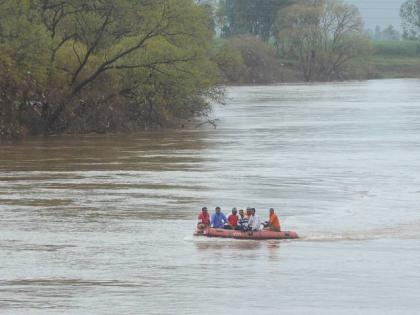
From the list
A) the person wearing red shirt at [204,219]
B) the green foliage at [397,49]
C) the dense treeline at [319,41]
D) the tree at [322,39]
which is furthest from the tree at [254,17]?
the person wearing red shirt at [204,219]

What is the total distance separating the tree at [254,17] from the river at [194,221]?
342ft

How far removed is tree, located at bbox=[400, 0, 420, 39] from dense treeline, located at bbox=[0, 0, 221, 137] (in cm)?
12830

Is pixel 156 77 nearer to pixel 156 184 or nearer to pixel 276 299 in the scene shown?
pixel 156 184

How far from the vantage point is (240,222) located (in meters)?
30.0

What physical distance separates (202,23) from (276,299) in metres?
40.2

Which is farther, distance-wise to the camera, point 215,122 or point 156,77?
point 215,122

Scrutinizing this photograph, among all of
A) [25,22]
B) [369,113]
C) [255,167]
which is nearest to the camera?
[255,167]

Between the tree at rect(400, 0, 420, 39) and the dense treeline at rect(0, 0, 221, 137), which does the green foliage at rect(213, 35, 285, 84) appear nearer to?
the tree at rect(400, 0, 420, 39)

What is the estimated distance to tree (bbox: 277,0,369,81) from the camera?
145125 millimetres

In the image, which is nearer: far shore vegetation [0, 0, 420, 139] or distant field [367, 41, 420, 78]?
far shore vegetation [0, 0, 420, 139]

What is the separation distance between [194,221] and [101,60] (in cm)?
3024

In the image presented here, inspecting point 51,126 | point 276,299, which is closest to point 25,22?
point 51,126

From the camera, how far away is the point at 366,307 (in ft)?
73.9

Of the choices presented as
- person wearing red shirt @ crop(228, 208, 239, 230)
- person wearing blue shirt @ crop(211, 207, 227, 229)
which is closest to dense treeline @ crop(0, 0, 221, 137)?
person wearing blue shirt @ crop(211, 207, 227, 229)
